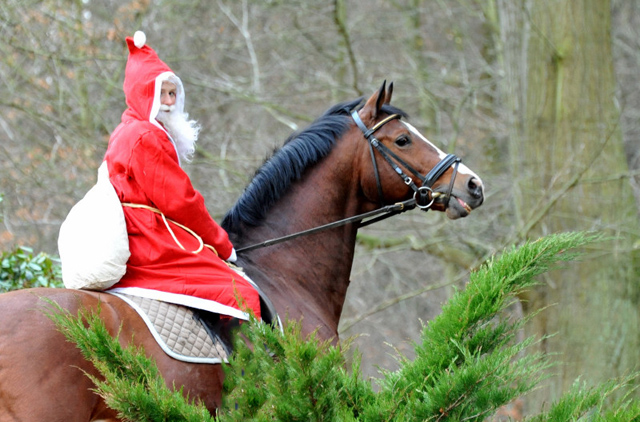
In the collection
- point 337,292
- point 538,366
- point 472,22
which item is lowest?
point 337,292

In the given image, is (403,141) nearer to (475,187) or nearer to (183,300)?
(475,187)

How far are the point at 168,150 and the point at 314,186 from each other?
2.97 ft

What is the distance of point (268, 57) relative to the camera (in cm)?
1131

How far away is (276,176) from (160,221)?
32.0 inches

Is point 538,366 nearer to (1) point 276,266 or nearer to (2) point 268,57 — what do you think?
(1) point 276,266

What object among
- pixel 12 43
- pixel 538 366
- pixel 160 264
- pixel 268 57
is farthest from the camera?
pixel 268 57

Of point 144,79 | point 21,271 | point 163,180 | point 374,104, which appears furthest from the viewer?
point 21,271

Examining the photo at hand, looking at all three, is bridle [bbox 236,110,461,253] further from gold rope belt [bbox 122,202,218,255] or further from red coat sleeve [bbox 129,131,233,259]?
red coat sleeve [bbox 129,131,233,259]

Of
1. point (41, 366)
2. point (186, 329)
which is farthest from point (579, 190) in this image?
point (41, 366)

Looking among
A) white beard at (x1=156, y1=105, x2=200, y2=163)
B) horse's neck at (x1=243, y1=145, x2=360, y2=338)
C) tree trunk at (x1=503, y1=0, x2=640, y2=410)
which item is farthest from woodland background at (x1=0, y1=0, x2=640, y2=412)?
white beard at (x1=156, y1=105, x2=200, y2=163)

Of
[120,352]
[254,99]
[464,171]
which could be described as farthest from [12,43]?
[120,352]

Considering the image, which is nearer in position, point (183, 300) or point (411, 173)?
point (183, 300)

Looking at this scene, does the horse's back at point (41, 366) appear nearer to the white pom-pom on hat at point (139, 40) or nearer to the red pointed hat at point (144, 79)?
the red pointed hat at point (144, 79)

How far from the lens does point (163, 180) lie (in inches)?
120
